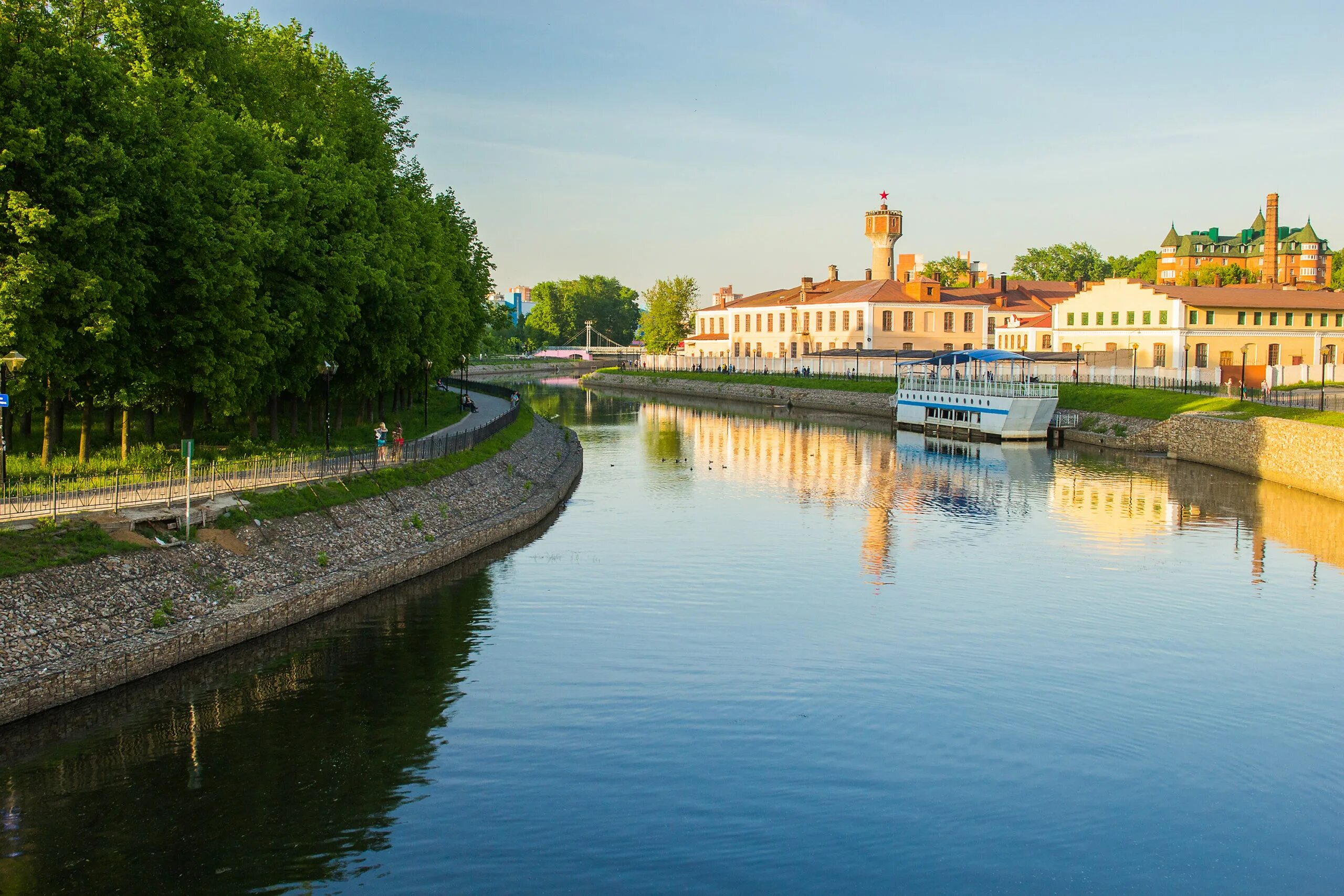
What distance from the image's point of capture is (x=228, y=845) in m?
14.7

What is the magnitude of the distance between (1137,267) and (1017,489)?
14330cm

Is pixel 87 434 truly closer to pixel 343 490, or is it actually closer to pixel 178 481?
pixel 178 481

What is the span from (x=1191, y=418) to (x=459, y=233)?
136ft

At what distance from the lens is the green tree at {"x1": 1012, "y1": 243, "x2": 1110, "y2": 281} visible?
164875 millimetres

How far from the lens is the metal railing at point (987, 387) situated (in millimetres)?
65875

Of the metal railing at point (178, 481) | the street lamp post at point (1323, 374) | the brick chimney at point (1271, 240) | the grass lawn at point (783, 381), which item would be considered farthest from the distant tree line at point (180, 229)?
the brick chimney at point (1271, 240)

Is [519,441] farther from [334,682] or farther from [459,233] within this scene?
[334,682]

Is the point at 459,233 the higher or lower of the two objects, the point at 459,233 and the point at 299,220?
the higher

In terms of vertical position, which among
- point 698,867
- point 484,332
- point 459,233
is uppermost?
point 459,233

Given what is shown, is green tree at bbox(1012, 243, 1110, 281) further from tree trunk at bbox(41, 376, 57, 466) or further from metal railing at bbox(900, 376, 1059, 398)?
tree trunk at bbox(41, 376, 57, 466)

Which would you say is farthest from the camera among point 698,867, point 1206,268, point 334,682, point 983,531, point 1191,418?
point 1206,268

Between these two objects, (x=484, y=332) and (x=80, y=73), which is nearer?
(x=80, y=73)

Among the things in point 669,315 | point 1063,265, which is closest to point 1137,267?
point 1063,265

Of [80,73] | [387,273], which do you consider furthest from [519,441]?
[80,73]
